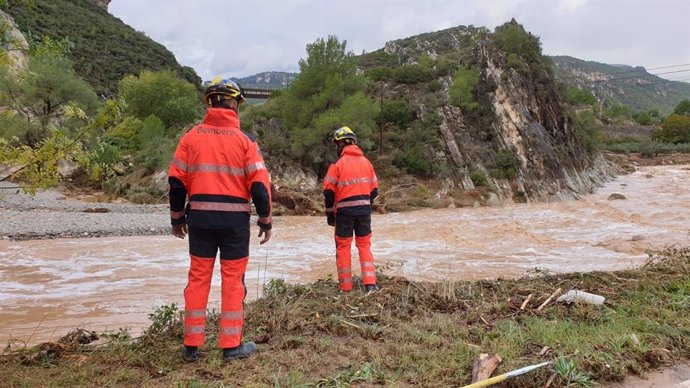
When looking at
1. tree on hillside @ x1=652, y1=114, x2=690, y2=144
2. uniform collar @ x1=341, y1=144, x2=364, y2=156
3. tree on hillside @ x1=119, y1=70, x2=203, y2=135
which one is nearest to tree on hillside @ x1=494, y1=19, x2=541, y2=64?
tree on hillside @ x1=119, y1=70, x2=203, y2=135

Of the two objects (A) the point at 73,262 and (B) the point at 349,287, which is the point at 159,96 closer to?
(A) the point at 73,262

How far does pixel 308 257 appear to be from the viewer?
11039 mm

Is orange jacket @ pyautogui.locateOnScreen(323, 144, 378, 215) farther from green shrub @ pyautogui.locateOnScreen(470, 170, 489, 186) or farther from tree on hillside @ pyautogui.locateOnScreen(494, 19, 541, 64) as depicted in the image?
tree on hillside @ pyautogui.locateOnScreen(494, 19, 541, 64)

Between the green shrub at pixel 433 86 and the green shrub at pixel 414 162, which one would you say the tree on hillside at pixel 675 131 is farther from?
the green shrub at pixel 414 162

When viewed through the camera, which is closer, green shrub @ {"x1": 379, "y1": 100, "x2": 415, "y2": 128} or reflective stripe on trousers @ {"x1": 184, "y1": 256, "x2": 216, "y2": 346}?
reflective stripe on trousers @ {"x1": 184, "y1": 256, "x2": 216, "y2": 346}

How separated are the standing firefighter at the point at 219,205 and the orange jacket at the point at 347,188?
2.29 m

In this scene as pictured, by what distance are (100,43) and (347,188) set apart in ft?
184

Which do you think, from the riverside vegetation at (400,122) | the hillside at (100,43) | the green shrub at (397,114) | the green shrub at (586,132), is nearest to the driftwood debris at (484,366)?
the riverside vegetation at (400,122)

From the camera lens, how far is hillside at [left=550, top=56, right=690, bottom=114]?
131000mm

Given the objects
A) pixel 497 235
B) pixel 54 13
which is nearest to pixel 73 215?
pixel 497 235

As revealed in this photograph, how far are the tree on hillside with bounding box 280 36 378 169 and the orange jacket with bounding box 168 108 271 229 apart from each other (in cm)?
1975

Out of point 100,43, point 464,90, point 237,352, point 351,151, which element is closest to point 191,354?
point 237,352

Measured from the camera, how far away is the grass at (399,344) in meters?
3.07

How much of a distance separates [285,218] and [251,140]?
1433cm
